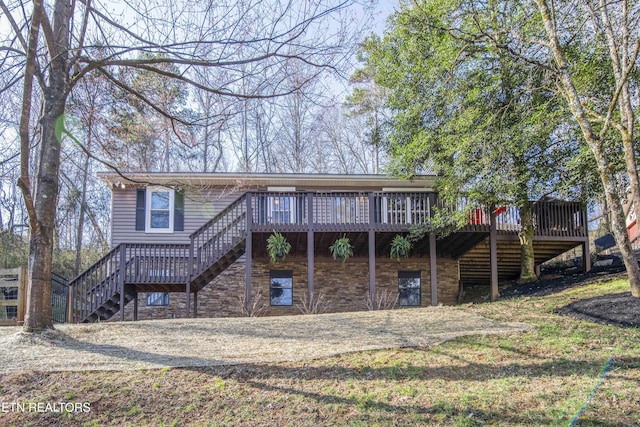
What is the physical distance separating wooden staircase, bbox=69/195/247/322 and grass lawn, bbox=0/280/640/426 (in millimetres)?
5445

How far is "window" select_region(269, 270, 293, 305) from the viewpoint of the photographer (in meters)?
14.3

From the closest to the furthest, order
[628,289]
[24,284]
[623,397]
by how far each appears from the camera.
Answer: [623,397] → [628,289] → [24,284]

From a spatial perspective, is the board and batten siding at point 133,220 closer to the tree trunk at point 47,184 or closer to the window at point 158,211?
the window at point 158,211

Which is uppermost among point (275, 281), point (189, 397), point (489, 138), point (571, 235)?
point (489, 138)

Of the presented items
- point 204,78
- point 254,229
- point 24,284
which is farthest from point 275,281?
point 204,78

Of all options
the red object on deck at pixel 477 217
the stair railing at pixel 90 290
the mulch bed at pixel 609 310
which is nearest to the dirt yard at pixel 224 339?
the mulch bed at pixel 609 310

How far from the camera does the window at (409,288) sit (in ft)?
48.2

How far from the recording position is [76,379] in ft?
20.7

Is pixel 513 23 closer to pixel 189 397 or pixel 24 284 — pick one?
pixel 189 397

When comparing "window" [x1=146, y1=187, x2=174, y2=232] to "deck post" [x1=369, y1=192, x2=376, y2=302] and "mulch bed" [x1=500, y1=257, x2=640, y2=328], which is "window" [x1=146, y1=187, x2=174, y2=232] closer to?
"deck post" [x1=369, y1=192, x2=376, y2=302]

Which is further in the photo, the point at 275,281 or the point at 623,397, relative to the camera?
the point at 275,281

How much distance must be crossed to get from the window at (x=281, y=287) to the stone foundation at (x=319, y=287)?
125mm

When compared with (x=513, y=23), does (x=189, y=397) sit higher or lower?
lower

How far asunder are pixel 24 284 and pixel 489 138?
11.6 metres
